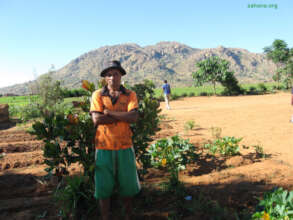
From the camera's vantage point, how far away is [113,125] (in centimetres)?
218

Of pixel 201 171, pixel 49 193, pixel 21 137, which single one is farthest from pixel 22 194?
pixel 21 137

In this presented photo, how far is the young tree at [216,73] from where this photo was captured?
25.7 metres

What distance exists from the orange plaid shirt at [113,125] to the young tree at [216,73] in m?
25.1

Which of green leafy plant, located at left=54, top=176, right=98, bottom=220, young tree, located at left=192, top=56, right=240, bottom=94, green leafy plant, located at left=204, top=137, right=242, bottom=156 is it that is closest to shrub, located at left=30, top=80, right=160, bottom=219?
green leafy plant, located at left=54, top=176, right=98, bottom=220

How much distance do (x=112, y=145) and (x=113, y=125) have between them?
0.68ft

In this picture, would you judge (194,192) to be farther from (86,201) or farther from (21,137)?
(21,137)

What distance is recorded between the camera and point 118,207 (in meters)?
2.65

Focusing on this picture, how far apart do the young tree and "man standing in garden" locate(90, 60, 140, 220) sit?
82.4 feet

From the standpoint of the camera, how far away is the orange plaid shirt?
2.15m

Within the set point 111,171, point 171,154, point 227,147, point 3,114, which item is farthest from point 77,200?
point 3,114

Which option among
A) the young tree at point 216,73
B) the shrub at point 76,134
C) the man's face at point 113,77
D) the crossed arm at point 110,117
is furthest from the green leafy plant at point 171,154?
the young tree at point 216,73

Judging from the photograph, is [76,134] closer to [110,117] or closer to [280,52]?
[110,117]

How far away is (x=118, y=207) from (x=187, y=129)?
4749 mm

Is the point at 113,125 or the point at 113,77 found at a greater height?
the point at 113,77
